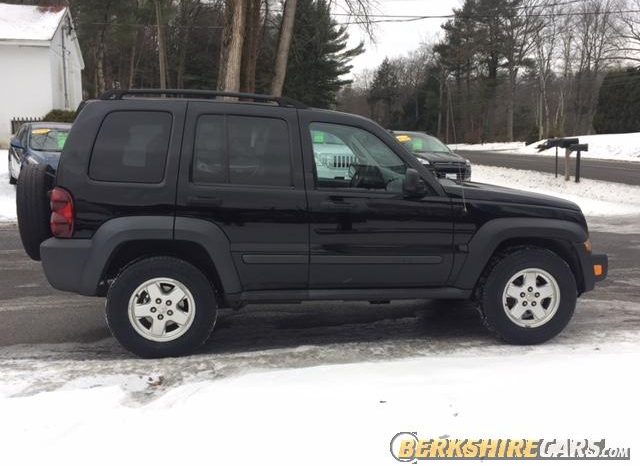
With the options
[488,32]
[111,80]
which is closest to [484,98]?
[488,32]

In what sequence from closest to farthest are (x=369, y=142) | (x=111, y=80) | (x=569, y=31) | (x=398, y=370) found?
(x=398, y=370)
(x=369, y=142)
(x=111, y=80)
(x=569, y=31)

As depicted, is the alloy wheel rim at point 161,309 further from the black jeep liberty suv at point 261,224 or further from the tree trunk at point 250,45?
the tree trunk at point 250,45

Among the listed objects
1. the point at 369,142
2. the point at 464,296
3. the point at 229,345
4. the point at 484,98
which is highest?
the point at 484,98

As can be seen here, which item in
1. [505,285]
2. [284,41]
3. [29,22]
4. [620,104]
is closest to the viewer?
[505,285]

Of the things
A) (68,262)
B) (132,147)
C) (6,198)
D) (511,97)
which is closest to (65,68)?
(6,198)

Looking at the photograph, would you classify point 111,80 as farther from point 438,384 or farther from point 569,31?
point 438,384

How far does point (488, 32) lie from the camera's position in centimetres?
6362

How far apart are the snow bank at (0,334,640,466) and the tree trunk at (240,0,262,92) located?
15.9 m

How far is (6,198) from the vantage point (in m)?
14.3

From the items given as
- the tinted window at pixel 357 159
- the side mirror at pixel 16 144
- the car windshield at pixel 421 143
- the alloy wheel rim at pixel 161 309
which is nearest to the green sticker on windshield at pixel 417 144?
the car windshield at pixel 421 143

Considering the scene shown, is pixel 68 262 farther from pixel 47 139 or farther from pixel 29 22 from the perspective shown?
pixel 29 22

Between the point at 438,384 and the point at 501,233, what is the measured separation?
1.41m

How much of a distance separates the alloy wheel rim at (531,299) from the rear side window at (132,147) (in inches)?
111

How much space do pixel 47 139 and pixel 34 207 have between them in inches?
412
